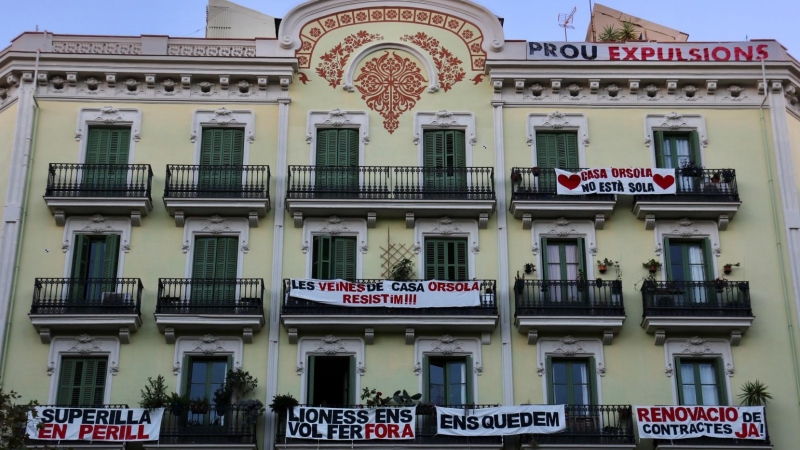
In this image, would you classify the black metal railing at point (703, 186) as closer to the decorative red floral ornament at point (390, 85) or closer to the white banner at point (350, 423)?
the decorative red floral ornament at point (390, 85)

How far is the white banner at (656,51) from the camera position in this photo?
126 feet

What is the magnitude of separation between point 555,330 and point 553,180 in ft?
14.3

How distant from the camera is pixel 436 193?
3619 centimetres

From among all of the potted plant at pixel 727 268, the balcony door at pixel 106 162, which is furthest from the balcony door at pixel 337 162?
the potted plant at pixel 727 268

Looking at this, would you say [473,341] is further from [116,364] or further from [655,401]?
[116,364]

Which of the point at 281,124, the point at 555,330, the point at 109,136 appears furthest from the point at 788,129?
the point at 109,136

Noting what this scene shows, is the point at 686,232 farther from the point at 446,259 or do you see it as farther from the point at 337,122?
the point at 337,122

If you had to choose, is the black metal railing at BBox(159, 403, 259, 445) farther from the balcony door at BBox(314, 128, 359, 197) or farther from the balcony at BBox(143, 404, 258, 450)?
the balcony door at BBox(314, 128, 359, 197)

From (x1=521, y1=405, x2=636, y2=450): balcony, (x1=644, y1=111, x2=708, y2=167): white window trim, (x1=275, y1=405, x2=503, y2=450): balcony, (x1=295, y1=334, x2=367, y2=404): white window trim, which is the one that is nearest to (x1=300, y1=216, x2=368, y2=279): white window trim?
(x1=295, y1=334, x2=367, y2=404): white window trim

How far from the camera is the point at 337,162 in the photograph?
3722 cm

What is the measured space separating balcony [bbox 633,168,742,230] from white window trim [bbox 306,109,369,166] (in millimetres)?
7583

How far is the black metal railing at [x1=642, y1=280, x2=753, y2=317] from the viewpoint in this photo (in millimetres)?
34688

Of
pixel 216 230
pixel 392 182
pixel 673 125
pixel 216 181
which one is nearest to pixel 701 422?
pixel 673 125

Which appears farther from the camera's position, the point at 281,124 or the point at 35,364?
the point at 281,124
